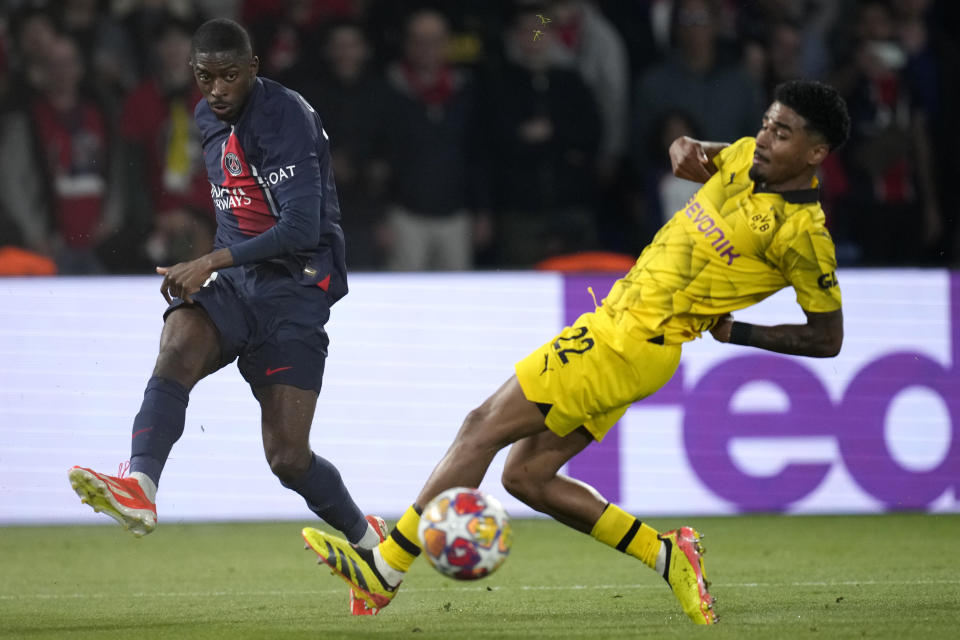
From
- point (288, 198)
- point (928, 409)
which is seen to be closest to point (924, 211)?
point (928, 409)

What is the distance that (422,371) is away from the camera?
9.16 meters

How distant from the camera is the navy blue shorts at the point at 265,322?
5699mm

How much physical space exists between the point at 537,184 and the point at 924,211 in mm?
2885

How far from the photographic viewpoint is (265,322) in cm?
577

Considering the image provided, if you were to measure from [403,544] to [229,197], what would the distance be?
1.60m

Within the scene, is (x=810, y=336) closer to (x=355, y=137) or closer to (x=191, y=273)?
(x=191, y=273)

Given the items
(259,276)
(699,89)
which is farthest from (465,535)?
(699,89)

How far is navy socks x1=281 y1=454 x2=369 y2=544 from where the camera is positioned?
5.92m

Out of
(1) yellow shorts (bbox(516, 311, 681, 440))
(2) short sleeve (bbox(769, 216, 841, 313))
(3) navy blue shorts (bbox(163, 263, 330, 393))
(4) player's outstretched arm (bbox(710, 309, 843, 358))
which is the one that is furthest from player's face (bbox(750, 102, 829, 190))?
(3) navy blue shorts (bbox(163, 263, 330, 393))

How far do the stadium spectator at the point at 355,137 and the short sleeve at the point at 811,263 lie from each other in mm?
5592

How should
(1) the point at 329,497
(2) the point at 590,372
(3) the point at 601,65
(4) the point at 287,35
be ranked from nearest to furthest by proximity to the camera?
(2) the point at 590,372 → (1) the point at 329,497 → (3) the point at 601,65 → (4) the point at 287,35

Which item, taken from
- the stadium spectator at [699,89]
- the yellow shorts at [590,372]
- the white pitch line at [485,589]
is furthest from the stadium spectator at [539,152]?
the yellow shorts at [590,372]

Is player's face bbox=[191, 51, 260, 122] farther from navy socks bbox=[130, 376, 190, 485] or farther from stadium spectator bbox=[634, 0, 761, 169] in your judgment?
stadium spectator bbox=[634, 0, 761, 169]

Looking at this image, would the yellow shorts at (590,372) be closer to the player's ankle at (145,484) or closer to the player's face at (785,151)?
the player's face at (785,151)
